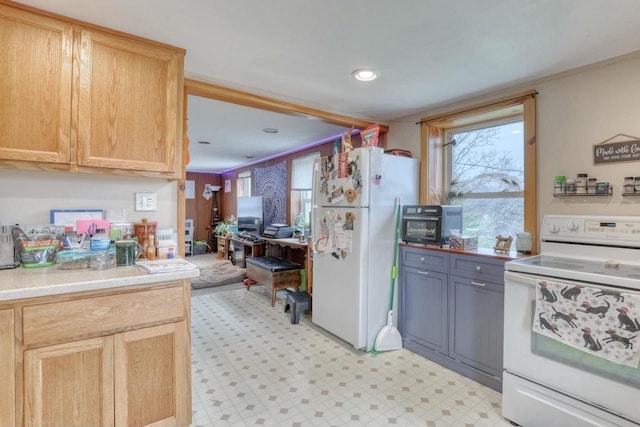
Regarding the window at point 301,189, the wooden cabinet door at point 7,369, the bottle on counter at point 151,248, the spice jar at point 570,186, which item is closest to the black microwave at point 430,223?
the spice jar at point 570,186

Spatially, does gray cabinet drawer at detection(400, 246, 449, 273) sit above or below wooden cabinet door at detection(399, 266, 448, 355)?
above

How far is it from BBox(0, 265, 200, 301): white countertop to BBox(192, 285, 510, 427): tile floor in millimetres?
951

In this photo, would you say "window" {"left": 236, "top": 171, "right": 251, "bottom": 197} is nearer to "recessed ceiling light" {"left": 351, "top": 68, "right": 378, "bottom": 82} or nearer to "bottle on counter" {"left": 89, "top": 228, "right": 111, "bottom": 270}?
"recessed ceiling light" {"left": 351, "top": 68, "right": 378, "bottom": 82}

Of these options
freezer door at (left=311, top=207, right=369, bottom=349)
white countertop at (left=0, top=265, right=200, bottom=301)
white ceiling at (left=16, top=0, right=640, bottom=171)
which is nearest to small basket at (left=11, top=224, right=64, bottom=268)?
white countertop at (left=0, top=265, right=200, bottom=301)

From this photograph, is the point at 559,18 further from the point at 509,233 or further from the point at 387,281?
the point at 387,281

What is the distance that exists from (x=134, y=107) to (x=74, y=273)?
3.13 ft

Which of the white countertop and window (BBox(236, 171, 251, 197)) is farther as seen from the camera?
window (BBox(236, 171, 251, 197))

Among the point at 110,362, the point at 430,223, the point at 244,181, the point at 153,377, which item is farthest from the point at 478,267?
the point at 244,181

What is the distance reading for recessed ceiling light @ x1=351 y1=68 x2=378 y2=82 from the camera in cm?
217

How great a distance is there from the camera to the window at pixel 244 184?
716cm

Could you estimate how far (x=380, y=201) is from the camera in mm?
2666

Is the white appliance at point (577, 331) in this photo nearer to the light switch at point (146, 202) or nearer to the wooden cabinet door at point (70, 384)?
the wooden cabinet door at point (70, 384)

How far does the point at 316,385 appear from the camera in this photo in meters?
2.17

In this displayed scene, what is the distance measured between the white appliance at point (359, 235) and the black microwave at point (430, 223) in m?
0.13
